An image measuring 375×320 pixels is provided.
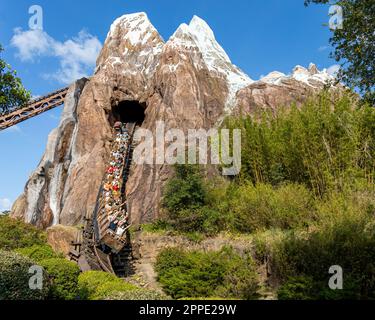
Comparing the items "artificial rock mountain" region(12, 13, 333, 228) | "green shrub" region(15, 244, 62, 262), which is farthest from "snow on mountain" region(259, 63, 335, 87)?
"green shrub" region(15, 244, 62, 262)

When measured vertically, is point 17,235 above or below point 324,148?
below

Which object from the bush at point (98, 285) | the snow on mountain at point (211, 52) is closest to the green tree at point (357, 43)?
the bush at point (98, 285)

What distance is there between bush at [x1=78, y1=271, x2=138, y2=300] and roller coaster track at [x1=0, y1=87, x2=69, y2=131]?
17.9 m

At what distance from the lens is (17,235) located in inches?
602

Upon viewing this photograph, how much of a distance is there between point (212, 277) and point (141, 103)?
1611 cm

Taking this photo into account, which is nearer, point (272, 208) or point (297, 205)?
point (297, 205)

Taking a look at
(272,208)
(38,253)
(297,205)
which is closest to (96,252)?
(38,253)

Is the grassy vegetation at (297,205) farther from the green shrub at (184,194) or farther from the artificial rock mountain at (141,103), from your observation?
the artificial rock mountain at (141,103)

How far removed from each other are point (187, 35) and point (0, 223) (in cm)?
1631

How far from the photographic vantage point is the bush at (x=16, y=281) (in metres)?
7.29

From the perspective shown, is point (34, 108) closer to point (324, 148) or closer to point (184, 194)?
point (184, 194)

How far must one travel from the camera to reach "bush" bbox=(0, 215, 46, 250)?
586 inches

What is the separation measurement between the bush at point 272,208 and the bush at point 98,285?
16.4ft
